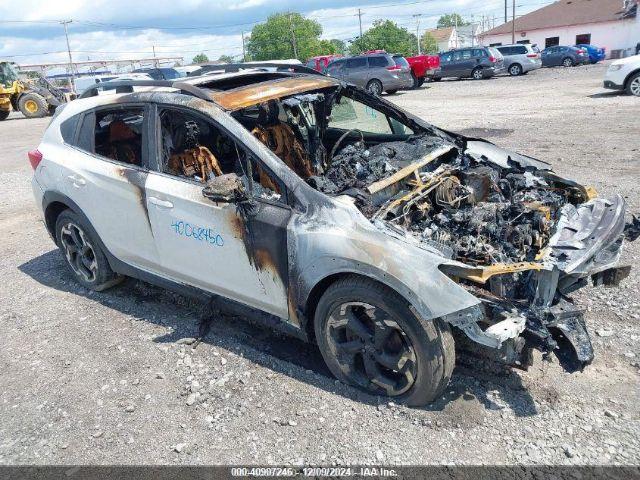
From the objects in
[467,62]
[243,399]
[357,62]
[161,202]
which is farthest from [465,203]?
[467,62]

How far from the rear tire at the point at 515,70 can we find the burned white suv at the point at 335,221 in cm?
2606

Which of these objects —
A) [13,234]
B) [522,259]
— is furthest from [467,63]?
[522,259]

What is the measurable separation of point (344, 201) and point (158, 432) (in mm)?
1729

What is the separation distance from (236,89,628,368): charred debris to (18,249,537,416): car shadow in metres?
0.41

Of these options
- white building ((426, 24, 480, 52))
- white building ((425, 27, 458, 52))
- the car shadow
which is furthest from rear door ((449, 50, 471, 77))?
white building ((425, 27, 458, 52))

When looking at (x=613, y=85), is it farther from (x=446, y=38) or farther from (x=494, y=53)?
(x=446, y=38)

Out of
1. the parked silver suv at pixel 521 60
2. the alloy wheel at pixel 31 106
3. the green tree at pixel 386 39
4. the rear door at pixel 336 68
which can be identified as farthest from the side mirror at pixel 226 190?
the green tree at pixel 386 39

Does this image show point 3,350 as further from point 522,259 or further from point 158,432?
point 522,259

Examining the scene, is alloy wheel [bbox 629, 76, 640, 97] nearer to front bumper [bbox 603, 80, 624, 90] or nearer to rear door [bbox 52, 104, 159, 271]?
front bumper [bbox 603, 80, 624, 90]

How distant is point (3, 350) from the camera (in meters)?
4.09

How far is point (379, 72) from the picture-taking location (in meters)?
21.5

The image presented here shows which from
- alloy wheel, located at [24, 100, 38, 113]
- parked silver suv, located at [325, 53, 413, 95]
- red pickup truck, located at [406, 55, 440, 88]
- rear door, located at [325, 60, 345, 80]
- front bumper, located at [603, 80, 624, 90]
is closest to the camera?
front bumper, located at [603, 80, 624, 90]

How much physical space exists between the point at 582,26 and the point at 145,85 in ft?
170

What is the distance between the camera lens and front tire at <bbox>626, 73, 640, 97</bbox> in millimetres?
14141
